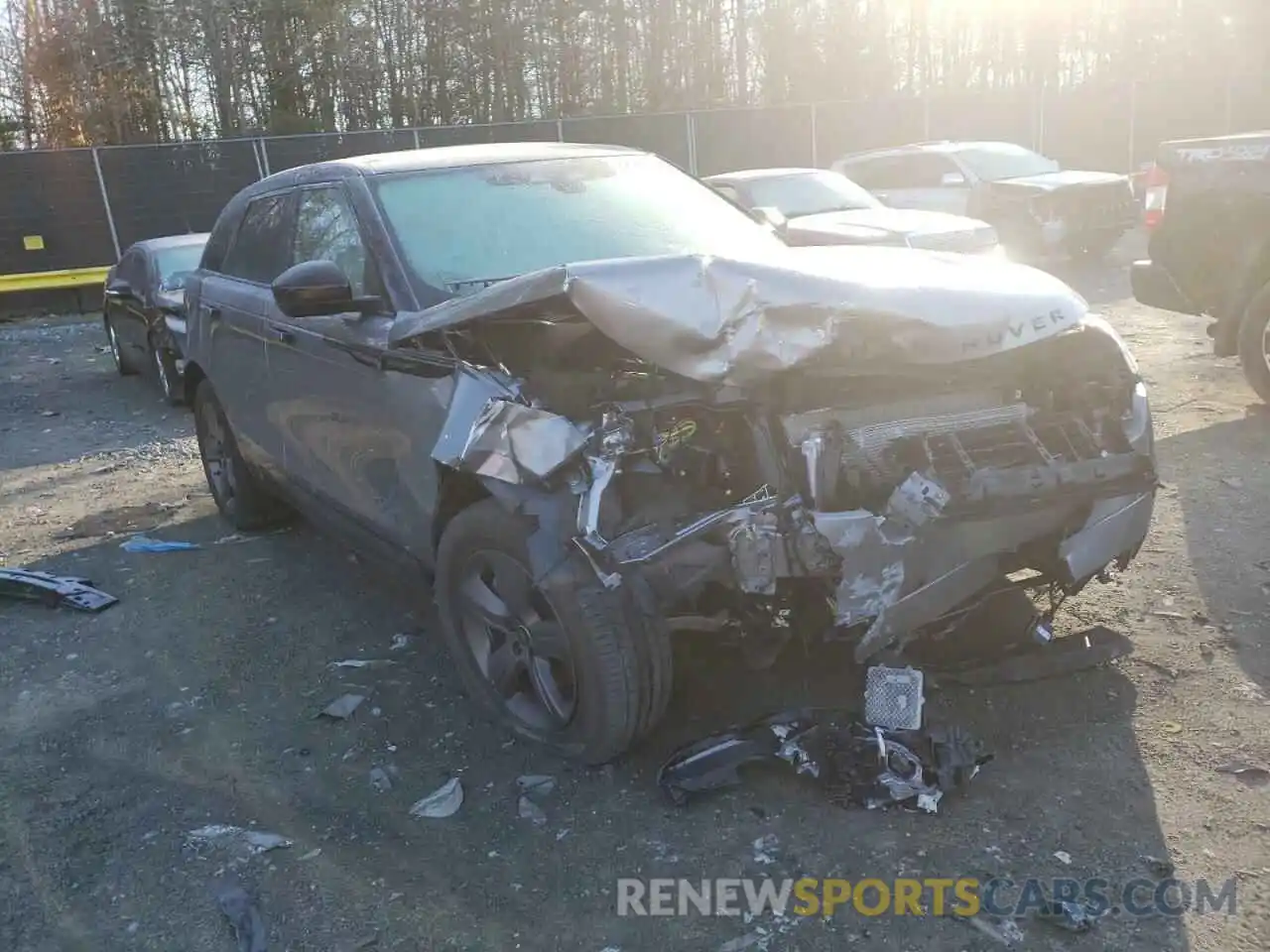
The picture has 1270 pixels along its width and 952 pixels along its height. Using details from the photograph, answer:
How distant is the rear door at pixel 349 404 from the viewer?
3793 millimetres

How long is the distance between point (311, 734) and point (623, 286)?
74.6 inches

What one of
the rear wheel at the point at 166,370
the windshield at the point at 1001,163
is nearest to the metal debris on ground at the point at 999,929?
the rear wheel at the point at 166,370

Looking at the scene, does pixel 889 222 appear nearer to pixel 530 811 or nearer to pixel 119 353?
pixel 119 353

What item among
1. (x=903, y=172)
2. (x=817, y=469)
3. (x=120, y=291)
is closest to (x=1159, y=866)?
(x=817, y=469)

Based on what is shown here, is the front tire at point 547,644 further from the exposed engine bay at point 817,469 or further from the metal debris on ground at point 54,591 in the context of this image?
the metal debris on ground at point 54,591

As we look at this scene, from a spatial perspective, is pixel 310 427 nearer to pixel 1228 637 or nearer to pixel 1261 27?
pixel 1228 637

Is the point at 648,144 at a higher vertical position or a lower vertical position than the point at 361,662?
higher

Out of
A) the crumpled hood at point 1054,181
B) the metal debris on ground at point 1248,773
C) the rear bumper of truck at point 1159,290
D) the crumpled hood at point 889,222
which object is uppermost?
the crumpled hood at point 1054,181

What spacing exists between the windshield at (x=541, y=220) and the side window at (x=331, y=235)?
7.0 inches

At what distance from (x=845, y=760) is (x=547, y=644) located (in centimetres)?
91

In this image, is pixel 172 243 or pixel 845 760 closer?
pixel 845 760

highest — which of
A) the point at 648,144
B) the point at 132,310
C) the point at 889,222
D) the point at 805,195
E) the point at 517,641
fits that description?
the point at 648,144

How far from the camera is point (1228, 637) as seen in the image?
388cm

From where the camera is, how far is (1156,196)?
7211 millimetres
